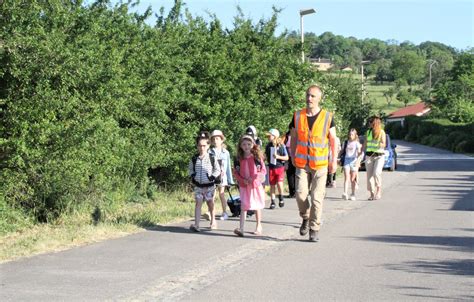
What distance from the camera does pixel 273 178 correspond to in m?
16.2

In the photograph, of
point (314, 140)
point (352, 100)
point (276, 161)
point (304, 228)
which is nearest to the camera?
point (314, 140)

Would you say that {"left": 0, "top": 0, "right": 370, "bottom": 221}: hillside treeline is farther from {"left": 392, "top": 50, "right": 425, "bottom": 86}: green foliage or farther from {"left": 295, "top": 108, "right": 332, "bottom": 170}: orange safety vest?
{"left": 392, "top": 50, "right": 425, "bottom": 86}: green foliage

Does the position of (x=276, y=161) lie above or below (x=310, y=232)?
above

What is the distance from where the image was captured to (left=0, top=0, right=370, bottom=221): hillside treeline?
1115 cm

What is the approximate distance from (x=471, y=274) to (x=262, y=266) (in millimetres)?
2279

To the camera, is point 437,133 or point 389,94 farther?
point 389,94

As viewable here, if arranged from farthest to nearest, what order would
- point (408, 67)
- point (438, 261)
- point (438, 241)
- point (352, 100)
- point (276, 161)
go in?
point (408, 67) < point (352, 100) < point (276, 161) < point (438, 241) < point (438, 261)

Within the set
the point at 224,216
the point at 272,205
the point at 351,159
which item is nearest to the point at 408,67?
the point at 351,159

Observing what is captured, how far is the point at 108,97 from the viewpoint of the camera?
40.6 feet

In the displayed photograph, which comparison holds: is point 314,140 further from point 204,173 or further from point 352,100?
point 352,100

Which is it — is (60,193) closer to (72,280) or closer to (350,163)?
(72,280)

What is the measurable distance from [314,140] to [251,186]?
58.7 inches

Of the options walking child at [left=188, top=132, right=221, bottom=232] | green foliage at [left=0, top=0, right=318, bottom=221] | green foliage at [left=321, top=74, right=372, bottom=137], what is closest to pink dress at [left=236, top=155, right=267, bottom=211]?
walking child at [left=188, top=132, right=221, bottom=232]

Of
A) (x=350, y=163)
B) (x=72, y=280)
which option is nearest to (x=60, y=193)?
(x=72, y=280)
